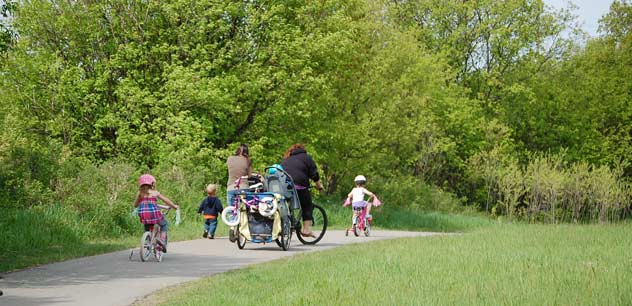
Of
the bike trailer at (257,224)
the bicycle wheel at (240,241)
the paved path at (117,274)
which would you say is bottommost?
the paved path at (117,274)

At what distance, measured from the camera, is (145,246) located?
13742 mm

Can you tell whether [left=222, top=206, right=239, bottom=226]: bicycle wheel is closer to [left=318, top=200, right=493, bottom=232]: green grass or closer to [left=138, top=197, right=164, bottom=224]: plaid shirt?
[left=138, top=197, right=164, bottom=224]: plaid shirt

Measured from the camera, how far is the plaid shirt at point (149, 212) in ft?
45.6

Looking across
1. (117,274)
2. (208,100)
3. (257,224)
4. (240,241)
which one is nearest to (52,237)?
(240,241)

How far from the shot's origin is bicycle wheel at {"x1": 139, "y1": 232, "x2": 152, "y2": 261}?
1366cm

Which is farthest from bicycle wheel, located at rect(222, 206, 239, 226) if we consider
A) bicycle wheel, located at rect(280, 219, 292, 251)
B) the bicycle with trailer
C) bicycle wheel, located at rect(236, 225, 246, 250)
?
bicycle wheel, located at rect(280, 219, 292, 251)

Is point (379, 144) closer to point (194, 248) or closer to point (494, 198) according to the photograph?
point (494, 198)

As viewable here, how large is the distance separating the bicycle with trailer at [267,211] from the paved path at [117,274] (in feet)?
0.96

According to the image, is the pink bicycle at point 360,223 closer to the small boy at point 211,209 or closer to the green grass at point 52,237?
the small boy at point 211,209

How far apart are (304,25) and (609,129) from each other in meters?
27.9

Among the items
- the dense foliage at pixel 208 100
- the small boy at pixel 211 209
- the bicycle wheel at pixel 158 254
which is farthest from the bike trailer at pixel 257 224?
the dense foliage at pixel 208 100

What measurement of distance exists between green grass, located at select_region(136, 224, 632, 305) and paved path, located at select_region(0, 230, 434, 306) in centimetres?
52

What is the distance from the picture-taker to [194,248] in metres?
16.5

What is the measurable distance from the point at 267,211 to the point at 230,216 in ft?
2.84
